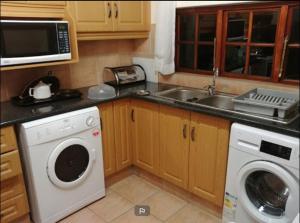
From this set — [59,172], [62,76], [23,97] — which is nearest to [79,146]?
[59,172]

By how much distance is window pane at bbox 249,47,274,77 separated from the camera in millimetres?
2045

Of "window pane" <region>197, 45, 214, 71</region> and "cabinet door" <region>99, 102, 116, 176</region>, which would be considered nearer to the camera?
"cabinet door" <region>99, 102, 116, 176</region>

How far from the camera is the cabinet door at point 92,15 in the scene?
82.4 inches

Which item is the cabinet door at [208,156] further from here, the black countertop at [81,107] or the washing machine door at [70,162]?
the washing machine door at [70,162]

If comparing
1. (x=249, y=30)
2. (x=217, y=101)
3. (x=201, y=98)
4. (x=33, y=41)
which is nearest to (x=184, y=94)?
(x=201, y=98)

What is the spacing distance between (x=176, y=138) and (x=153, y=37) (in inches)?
45.0

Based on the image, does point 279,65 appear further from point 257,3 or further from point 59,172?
point 59,172

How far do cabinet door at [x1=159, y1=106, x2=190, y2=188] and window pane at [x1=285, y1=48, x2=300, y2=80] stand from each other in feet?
2.69

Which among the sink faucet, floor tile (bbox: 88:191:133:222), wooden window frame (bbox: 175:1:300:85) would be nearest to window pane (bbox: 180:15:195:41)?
wooden window frame (bbox: 175:1:300:85)

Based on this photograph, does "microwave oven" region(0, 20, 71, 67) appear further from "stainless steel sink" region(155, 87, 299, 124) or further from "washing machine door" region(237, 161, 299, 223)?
"washing machine door" region(237, 161, 299, 223)

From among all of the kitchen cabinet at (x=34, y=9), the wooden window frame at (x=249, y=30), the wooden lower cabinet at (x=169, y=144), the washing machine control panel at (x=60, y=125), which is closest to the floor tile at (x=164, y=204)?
the wooden lower cabinet at (x=169, y=144)

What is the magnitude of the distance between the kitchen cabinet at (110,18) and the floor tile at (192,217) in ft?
5.34

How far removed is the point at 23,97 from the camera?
2033 millimetres

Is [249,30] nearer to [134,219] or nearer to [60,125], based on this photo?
[60,125]
